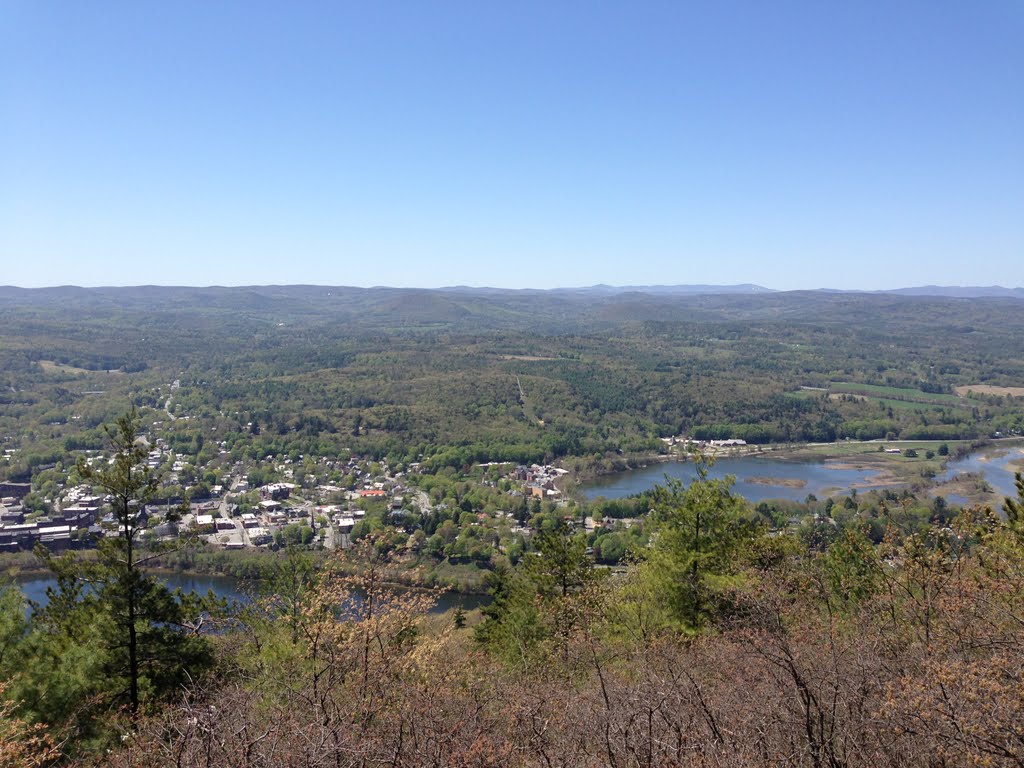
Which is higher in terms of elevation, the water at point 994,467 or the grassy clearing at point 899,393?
the grassy clearing at point 899,393

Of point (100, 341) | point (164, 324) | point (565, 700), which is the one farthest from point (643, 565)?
point (164, 324)

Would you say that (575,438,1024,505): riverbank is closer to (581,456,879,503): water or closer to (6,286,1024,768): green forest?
(581,456,879,503): water

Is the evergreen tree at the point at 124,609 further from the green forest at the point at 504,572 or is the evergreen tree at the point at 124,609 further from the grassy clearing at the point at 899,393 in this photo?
the grassy clearing at the point at 899,393

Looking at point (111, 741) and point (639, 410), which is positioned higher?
point (111, 741)

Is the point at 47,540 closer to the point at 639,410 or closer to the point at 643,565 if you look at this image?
the point at 643,565

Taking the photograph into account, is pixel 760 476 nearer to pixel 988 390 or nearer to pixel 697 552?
pixel 697 552

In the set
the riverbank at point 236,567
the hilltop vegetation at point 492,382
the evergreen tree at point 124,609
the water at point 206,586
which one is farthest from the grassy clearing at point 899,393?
the evergreen tree at point 124,609

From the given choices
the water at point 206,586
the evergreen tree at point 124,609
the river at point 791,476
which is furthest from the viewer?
the river at point 791,476

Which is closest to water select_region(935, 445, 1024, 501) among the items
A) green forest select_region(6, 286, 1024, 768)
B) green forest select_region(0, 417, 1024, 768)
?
green forest select_region(6, 286, 1024, 768)
